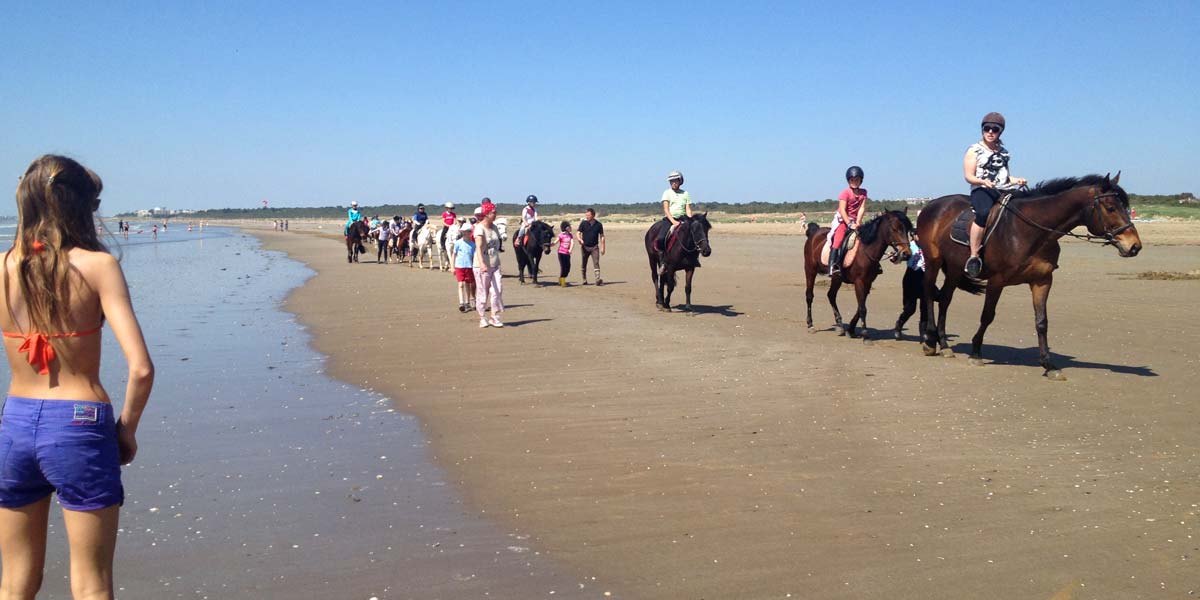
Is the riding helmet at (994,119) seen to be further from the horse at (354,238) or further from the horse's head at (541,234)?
the horse at (354,238)

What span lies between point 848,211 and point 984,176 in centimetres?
257

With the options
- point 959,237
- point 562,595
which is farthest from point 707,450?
point 959,237

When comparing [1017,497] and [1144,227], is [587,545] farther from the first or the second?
[1144,227]

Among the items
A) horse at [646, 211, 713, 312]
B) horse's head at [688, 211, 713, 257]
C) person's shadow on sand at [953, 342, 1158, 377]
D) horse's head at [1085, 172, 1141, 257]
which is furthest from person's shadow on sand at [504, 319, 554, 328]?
horse's head at [1085, 172, 1141, 257]

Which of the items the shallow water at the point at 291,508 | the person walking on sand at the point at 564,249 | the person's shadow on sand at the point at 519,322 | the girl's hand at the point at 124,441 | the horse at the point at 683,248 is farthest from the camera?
the person walking on sand at the point at 564,249

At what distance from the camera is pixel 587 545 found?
17.1 ft

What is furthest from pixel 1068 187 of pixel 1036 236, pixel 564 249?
pixel 564 249

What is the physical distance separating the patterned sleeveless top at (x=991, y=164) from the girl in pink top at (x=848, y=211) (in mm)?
2250

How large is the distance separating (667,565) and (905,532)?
51.9 inches

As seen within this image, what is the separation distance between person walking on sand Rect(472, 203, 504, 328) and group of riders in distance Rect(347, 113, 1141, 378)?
4.47m

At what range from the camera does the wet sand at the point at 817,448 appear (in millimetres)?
4875

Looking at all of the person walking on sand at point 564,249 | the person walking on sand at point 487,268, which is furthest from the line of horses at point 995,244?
the person walking on sand at point 564,249

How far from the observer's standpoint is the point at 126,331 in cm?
343

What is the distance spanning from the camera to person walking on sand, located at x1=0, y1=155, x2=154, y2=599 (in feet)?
11.0
